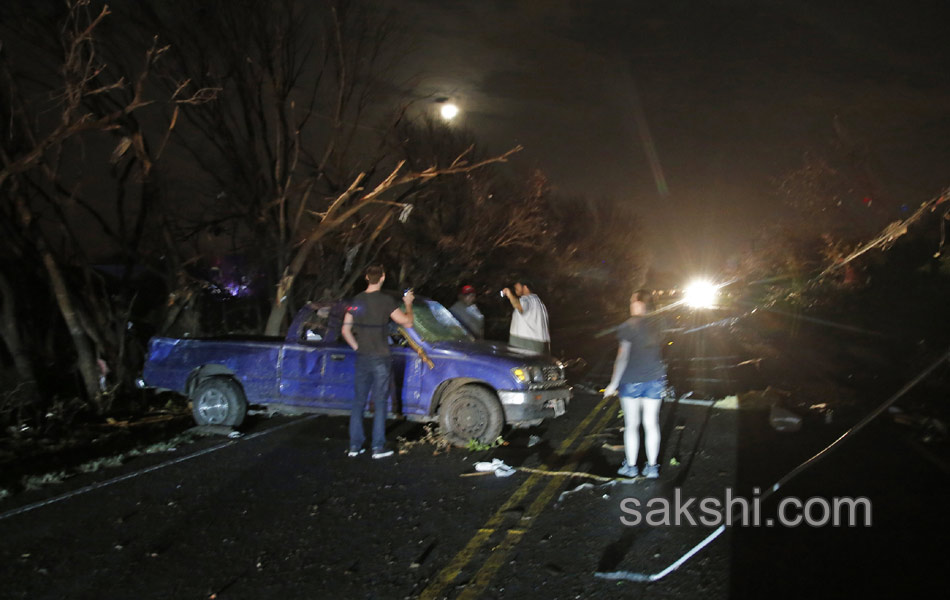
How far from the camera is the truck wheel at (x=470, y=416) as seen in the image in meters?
7.53

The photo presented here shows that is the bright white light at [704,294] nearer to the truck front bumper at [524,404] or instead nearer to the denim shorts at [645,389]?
the truck front bumper at [524,404]

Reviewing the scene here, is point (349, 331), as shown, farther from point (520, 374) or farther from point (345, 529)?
point (345, 529)

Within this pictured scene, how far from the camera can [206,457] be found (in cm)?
738

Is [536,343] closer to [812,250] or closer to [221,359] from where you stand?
[221,359]

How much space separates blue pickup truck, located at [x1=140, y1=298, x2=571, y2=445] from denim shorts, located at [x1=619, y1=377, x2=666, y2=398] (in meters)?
1.38

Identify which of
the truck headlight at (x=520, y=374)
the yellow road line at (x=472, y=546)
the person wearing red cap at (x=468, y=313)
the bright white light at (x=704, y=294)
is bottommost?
the yellow road line at (x=472, y=546)

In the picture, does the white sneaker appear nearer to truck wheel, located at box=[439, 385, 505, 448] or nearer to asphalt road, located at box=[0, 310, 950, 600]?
asphalt road, located at box=[0, 310, 950, 600]

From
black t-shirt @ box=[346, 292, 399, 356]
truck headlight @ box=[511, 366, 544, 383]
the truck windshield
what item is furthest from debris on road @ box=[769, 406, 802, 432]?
black t-shirt @ box=[346, 292, 399, 356]

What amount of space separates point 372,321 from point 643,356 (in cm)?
272

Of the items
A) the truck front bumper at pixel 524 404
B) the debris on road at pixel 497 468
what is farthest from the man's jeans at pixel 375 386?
the truck front bumper at pixel 524 404

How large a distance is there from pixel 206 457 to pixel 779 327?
19378mm

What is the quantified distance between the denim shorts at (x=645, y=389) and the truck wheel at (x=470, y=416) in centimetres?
165

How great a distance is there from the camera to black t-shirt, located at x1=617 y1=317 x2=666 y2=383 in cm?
625

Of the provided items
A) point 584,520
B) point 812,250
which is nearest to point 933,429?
point 584,520
